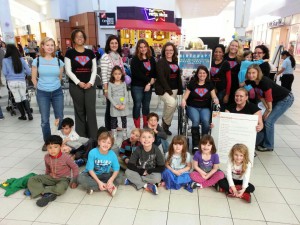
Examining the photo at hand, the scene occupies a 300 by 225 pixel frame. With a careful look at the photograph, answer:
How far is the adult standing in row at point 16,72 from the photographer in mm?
4341

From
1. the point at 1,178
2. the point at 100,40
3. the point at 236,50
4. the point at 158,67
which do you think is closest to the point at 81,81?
the point at 158,67

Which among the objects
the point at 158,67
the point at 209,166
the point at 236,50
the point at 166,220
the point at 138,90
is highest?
the point at 236,50

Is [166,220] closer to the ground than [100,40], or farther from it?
closer to the ground

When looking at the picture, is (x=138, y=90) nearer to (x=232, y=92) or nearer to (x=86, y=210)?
(x=232, y=92)

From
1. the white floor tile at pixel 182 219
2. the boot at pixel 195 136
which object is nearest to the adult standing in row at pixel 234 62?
the boot at pixel 195 136

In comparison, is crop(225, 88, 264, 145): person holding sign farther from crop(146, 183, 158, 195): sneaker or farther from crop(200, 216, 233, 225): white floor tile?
crop(146, 183, 158, 195): sneaker

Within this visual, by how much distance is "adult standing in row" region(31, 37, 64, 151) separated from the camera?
3.26 m

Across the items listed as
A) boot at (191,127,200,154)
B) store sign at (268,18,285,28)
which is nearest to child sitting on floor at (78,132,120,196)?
boot at (191,127,200,154)

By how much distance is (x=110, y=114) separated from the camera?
379 centimetres

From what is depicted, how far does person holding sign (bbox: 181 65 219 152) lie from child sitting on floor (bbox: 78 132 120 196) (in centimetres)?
129

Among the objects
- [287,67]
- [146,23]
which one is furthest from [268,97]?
[146,23]

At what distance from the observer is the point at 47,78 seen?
3.34 m

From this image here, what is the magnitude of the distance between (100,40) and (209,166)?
12196 mm

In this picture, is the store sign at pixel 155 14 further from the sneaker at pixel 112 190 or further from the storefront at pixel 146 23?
the sneaker at pixel 112 190
